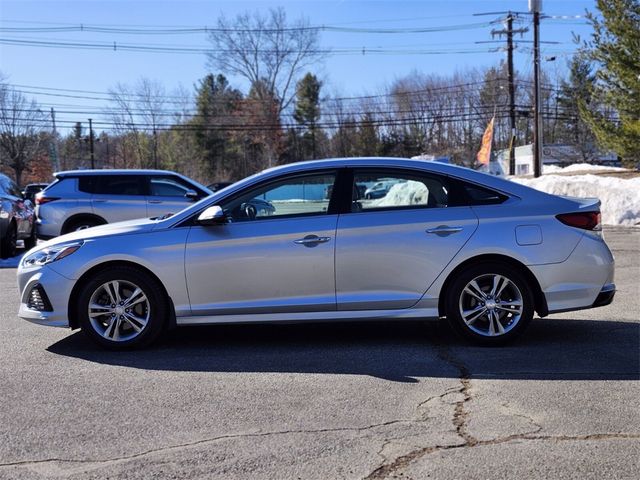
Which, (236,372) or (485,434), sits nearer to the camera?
(485,434)

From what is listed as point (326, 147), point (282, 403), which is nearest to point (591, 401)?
point (282, 403)

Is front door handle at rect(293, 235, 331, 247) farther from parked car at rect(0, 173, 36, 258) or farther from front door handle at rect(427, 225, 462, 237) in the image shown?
parked car at rect(0, 173, 36, 258)

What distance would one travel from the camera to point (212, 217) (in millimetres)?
5625

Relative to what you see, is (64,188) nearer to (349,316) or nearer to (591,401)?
(349,316)

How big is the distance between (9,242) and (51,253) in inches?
Result: 355

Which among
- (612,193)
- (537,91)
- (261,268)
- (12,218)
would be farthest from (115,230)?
(537,91)

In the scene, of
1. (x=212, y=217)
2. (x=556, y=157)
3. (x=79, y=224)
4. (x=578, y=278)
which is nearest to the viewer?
(x=212, y=217)

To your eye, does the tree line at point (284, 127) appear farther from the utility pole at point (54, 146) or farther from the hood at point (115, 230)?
the hood at point (115, 230)

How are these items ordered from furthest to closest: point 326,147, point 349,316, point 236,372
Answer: point 326,147
point 349,316
point 236,372

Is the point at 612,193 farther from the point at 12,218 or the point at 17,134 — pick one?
the point at 17,134

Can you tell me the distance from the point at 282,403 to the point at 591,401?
2093 millimetres

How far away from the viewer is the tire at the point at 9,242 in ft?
44.7

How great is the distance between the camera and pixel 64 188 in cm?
1310

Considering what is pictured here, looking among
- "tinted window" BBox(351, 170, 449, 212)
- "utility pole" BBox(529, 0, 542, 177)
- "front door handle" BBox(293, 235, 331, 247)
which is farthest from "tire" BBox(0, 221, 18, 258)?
"utility pole" BBox(529, 0, 542, 177)
